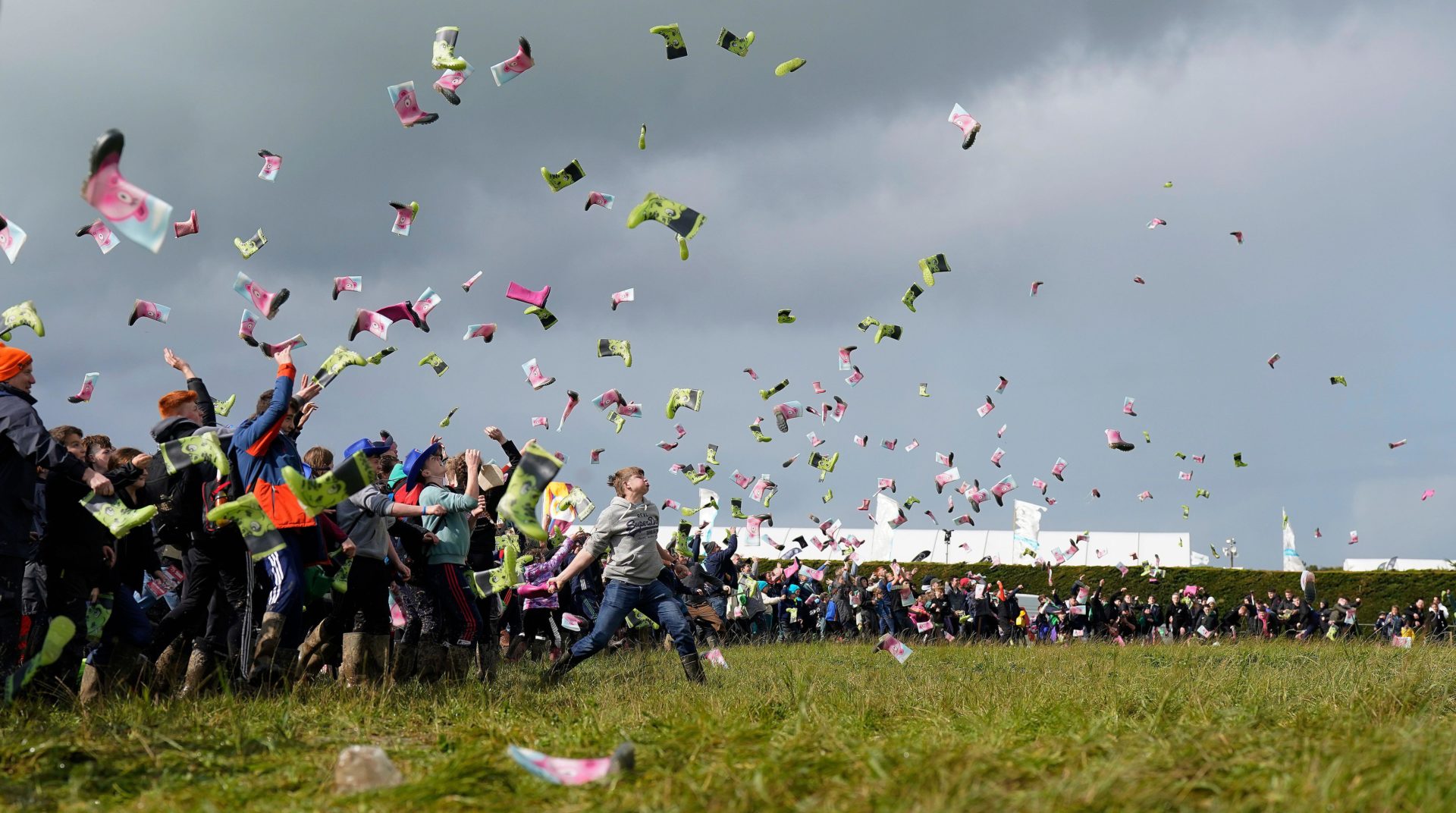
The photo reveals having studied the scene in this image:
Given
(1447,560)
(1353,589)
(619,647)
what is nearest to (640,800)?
(619,647)

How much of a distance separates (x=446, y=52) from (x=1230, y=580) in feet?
115

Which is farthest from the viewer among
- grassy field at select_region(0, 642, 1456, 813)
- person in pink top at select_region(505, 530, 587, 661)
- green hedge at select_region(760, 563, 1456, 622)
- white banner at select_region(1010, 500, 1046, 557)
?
green hedge at select_region(760, 563, 1456, 622)

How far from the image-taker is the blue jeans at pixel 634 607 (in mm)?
7383

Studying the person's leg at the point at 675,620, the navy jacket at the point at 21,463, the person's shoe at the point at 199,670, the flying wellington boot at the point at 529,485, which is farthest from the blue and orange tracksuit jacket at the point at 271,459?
the person's leg at the point at 675,620

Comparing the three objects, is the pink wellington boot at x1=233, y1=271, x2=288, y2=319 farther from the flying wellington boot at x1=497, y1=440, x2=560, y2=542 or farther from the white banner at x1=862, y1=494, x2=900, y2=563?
the white banner at x1=862, y1=494, x2=900, y2=563

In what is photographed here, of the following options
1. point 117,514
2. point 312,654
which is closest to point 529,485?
point 117,514

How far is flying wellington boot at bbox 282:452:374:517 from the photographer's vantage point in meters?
5.41

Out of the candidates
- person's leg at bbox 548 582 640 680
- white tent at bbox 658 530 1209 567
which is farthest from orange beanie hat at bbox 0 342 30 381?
white tent at bbox 658 530 1209 567

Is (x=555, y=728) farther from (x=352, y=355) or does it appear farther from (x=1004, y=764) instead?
(x=352, y=355)

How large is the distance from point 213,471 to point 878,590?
1737cm

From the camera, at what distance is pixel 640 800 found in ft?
11.1

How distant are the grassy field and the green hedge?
88.2 ft

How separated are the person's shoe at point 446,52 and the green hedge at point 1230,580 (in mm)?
25521

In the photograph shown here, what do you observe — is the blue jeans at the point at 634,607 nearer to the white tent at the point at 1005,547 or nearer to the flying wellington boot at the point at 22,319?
the flying wellington boot at the point at 22,319
